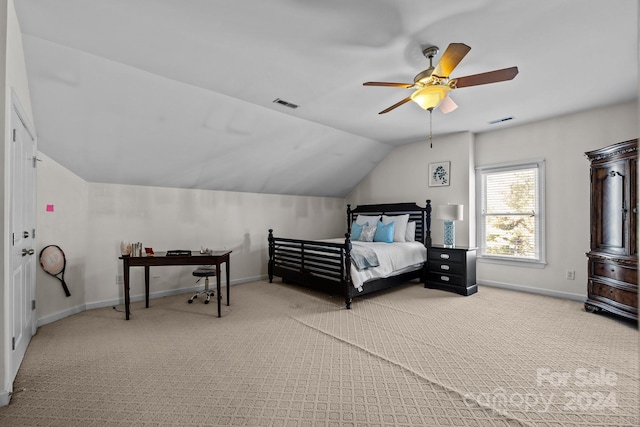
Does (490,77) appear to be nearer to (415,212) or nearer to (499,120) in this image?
(499,120)

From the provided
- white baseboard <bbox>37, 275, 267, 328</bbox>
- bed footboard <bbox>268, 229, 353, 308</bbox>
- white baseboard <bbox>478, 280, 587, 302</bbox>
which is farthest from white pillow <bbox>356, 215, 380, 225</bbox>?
white baseboard <bbox>37, 275, 267, 328</bbox>

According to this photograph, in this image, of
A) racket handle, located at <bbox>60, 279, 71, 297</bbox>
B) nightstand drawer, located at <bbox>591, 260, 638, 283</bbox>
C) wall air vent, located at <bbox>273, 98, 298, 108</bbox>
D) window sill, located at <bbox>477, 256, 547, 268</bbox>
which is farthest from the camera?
window sill, located at <bbox>477, 256, 547, 268</bbox>

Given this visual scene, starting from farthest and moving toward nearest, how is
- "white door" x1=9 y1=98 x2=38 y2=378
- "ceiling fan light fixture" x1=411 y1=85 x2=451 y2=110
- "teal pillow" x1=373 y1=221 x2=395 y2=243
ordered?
"teal pillow" x1=373 y1=221 x2=395 y2=243 < "ceiling fan light fixture" x1=411 y1=85 x2=451 y2=110 < "white door" x1=9 y1=98 x2=38 y2=378

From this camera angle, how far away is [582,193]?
405 centimetres

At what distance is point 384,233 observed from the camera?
505 cm

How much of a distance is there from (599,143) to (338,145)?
3574mm

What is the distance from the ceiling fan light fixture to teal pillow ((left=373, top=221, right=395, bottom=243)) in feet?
8.72

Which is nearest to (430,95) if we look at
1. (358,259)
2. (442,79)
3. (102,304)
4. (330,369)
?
(442,79)

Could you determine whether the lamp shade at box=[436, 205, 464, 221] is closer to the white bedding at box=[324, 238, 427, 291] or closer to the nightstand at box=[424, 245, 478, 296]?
the nightstand at box=[424, 245, 478, 296]

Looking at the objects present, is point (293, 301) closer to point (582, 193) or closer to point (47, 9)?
point (47, 9)

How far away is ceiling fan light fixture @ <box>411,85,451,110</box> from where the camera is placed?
2494 mm

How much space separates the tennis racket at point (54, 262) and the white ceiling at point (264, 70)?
956 mm

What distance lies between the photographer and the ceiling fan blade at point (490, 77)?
2164 mm

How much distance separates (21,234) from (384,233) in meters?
4.39
